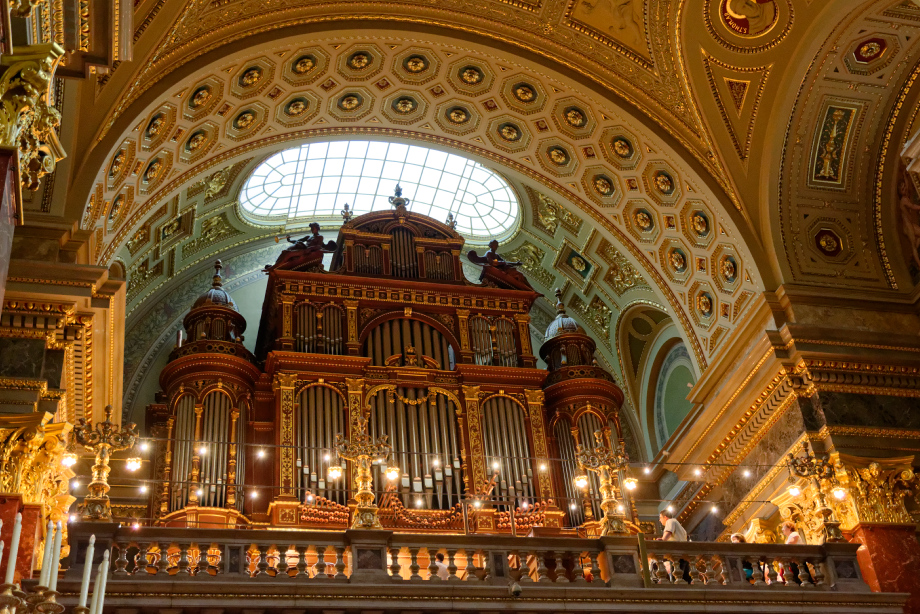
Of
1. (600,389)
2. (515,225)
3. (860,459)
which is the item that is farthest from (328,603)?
(515,225)

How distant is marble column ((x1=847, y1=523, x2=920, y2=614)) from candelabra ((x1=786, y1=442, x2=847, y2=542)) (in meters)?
0.43

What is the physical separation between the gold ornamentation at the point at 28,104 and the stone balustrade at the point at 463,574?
13.2ft

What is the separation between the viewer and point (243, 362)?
15.0 m

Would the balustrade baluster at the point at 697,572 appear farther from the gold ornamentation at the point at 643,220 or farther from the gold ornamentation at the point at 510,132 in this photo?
the gold ornamentation at the point at 510,132

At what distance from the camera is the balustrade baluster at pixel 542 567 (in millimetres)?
9914

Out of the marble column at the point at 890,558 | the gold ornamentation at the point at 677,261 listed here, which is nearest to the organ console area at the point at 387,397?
the gold ornamentation at the point at 677,261

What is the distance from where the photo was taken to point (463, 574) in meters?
10.1

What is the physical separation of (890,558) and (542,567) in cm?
431

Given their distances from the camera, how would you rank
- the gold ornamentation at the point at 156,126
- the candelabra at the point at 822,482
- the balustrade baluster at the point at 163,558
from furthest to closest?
the gold ornamentation at the point at 156,126 < the candelabra at the point at 822,482 < the balustrade baluster at the point at 163,558

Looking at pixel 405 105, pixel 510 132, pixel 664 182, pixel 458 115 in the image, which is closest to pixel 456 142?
pixel 458 115

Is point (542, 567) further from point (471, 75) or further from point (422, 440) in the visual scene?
point (471, 75)

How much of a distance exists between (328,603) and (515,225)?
445 inches

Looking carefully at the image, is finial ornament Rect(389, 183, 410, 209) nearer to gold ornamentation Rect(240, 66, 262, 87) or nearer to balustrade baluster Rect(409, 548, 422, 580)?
gold ornamentation Rect(240, 66, 262, 87)

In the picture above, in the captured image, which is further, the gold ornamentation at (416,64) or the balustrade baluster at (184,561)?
the gold ornamentation at (416,64)
